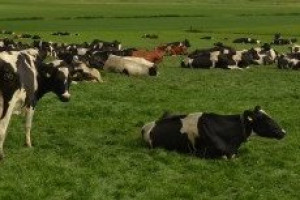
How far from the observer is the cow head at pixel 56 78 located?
1357cm

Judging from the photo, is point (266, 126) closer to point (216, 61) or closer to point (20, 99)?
point (20, 99)

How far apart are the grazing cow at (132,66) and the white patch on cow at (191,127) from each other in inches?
446

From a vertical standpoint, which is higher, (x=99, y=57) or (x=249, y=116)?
(x=249, y=116)

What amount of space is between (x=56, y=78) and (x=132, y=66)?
11.2m

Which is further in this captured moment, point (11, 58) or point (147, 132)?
point (147, 132)

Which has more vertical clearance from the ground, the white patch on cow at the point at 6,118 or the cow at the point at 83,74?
the white patch on cow at the point at 6,118

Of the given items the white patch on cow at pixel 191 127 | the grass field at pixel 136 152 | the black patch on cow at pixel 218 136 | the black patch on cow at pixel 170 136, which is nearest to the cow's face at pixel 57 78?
the grass field at pixel 136 152

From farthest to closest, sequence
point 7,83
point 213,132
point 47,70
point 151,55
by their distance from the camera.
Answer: point 151,55 < point 47,70 < point 213,132 < point 7,83

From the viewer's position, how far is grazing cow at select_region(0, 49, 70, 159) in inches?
469

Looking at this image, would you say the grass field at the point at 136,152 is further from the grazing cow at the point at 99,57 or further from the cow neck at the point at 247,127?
the grazing cow at the point at 99,57

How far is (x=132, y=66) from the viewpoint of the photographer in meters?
24.8

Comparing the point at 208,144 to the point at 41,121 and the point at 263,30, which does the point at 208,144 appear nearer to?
the point at 41,121

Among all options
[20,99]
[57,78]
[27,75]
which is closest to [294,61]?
[57,78]

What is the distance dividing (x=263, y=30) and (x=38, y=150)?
44.5m
